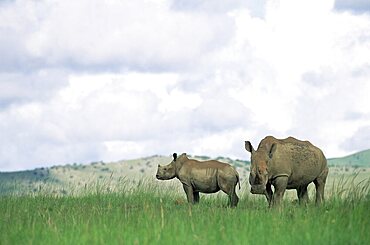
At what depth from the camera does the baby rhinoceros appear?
1970cm

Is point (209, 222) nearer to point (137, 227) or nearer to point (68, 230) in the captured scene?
point (137, 227)

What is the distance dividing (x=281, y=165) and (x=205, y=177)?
3417mm

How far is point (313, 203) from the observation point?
61.6 ft

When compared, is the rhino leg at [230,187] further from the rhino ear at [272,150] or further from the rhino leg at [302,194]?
the rhino ear at [272,150]

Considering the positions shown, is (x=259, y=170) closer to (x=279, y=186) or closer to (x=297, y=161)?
(x=279, y=186)

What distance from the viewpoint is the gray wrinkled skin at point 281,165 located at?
16.4m

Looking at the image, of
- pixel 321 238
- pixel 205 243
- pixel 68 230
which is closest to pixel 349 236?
pixel 321 238

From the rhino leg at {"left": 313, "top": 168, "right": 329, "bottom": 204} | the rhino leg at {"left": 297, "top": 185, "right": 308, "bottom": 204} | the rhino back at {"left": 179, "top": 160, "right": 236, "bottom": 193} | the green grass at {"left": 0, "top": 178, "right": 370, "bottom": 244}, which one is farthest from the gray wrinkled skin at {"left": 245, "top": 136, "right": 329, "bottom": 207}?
the rhino back at {"left": 179, "top": 160, "right": 236, "bottom": 193}

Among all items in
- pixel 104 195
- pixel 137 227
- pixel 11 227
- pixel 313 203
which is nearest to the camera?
pixel 137 227

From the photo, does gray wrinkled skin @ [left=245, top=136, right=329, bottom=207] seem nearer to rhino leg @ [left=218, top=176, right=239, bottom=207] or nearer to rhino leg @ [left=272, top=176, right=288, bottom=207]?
rhino leg @ [left=272, top=176, right=288, bottom=207]

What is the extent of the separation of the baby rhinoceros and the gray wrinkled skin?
6.15 feet

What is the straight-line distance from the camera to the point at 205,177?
20031mm

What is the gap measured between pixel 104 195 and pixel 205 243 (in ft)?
33.6

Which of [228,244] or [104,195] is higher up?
[104,195]
